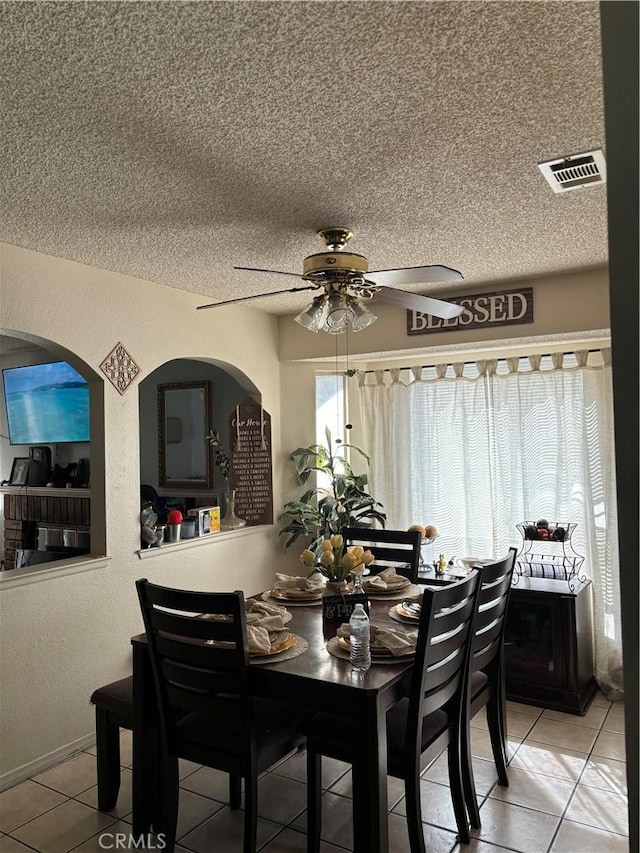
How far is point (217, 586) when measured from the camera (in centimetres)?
414

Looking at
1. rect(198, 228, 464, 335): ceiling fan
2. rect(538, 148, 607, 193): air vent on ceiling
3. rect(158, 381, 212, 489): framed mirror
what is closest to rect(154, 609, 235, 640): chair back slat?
rect(198, 228, 464, 335): ceiling fan

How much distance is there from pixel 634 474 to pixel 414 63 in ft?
4.40

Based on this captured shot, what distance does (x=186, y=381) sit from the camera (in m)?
5.52

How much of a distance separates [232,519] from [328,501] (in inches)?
28.0

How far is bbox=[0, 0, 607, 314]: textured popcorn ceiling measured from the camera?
140 centimetres

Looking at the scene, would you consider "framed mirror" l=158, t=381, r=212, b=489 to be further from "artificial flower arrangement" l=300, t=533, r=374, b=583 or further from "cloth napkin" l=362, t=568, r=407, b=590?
"artificial flower arrangement" l=300, t=533, r=374, b=583

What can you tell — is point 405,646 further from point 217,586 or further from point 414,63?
point 217,586

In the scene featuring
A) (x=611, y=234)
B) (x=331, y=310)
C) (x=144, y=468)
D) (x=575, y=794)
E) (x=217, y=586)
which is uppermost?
(x=331, y=310)

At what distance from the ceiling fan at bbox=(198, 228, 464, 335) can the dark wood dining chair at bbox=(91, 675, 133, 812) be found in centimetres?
175

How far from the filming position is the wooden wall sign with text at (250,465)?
444 centimetres

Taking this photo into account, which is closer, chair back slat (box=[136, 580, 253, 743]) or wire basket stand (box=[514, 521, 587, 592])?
chair back slat (box=[136, 580, 253, 743])

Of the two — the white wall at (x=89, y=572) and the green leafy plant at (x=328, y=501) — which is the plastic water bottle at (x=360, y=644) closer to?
the white wall at (x=89, y=572)

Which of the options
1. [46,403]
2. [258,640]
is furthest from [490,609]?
[46,403]

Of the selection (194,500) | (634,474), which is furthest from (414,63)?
(194,500)
